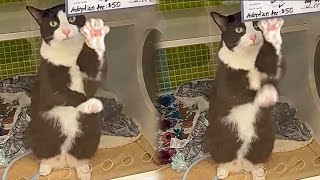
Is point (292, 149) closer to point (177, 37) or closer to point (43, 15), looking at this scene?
point (177, 37)

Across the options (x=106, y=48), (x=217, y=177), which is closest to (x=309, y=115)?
(x=217, y=177)

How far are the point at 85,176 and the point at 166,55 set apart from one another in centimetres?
24

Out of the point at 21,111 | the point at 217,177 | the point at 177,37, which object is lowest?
Result: the point at 217,177

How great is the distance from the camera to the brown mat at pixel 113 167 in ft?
3.34

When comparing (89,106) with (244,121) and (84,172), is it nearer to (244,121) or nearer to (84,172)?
(84,172)

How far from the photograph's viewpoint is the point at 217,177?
1051 millimetres

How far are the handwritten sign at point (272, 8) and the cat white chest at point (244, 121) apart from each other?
144 mm

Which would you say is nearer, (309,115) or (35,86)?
(35,86)

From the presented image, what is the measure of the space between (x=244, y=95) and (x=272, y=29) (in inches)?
4.2

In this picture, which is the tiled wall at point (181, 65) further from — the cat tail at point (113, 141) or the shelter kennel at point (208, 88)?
the cat tail at point (113, 141)

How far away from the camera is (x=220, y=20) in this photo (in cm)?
101

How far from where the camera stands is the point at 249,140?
1031 millimetres

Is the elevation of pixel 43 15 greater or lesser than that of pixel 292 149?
greater

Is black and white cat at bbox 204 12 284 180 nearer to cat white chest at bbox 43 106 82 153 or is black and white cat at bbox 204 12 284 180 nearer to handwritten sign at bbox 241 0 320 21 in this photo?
handwritten sign at bbox 241 0 320 21
